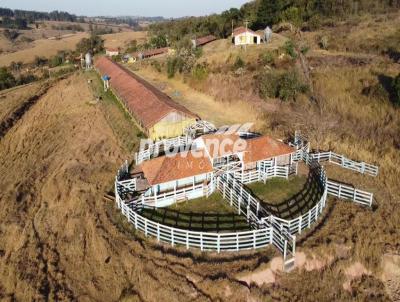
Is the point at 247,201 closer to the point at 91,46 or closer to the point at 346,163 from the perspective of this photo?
the point at 346,163

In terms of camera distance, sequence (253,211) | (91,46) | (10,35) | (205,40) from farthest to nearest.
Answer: (10,35) → (91,46) → (205,40) → (253,211)

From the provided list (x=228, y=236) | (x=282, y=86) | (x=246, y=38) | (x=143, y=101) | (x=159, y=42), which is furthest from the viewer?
(x=159, y=42)

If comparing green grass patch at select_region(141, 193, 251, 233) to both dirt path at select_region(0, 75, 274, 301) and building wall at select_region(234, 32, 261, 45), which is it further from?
building wall at select_region(234, 32, 261, 45)

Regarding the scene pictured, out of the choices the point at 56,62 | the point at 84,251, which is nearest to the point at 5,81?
the point at 56,62

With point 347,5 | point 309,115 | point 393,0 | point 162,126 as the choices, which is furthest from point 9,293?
point 393,0

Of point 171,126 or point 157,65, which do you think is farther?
point 157,65

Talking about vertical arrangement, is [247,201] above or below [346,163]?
above

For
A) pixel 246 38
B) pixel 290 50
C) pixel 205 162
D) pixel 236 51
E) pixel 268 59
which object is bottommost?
pixel 205 162

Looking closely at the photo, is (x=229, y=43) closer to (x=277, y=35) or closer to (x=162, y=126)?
(x=277, y=35)
